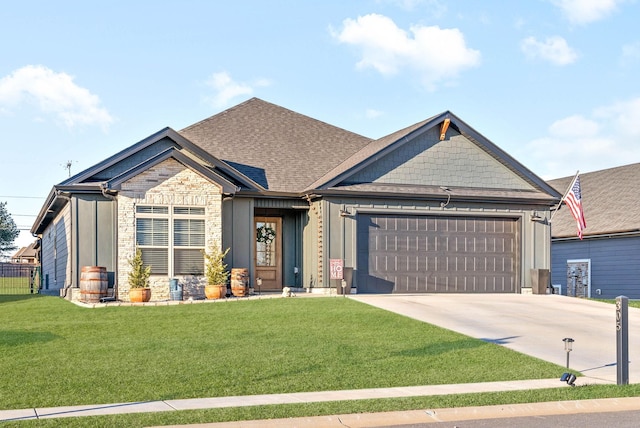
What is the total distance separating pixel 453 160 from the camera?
2395 centimetres

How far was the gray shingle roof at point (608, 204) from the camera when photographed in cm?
2839

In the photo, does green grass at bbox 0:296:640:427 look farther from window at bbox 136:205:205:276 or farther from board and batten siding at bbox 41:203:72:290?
board and batten siding at bbox 41:203:72:290

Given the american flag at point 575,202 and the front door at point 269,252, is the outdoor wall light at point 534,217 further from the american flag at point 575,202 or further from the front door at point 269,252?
the front door at point 269,252

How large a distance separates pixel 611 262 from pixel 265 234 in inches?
520

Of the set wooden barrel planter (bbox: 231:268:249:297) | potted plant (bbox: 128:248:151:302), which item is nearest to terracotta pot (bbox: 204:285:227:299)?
wooden barrel planter (bbox: 231:268:249:297)

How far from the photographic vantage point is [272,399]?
32.4 ft

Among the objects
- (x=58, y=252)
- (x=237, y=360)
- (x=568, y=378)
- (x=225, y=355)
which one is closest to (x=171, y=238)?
(x=58, y=252)

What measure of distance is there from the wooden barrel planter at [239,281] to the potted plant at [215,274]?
12.1 inches

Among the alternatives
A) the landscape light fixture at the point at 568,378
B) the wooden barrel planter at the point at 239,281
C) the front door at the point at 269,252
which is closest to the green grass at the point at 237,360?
the landscape light fixture at the point at 568,378

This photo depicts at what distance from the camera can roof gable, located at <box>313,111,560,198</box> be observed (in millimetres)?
23125

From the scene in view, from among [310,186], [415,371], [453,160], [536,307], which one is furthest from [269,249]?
[415,371]

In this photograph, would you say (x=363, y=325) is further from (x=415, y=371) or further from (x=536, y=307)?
(x=536, y=307)

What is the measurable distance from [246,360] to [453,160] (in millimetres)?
13392

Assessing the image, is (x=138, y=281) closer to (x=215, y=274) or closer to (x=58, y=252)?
(x=215, y=274)
